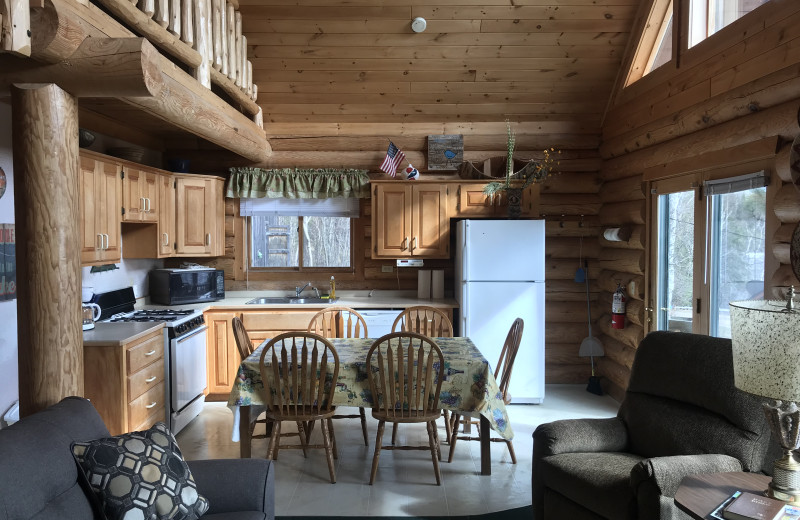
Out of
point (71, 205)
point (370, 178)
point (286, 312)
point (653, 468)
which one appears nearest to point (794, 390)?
point (653, 468)

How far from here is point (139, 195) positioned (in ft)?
15.9

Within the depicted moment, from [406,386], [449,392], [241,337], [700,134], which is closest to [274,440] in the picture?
[241,337]

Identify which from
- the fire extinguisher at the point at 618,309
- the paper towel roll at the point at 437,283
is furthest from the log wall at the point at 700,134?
the paper towel roll at the point at 437,283

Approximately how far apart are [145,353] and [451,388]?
2.10 meters

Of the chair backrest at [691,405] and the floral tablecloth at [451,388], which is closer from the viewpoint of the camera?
the chair backrest at [691,405]

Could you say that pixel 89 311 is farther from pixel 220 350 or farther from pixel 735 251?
pixel 735 251

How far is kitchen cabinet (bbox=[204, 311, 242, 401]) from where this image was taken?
215 inches

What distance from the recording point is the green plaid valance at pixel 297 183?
6.07 meters

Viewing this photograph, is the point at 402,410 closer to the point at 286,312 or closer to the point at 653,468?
the point at 653,468

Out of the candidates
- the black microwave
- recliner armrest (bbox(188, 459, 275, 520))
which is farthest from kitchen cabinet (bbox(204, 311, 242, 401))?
recliner armrest (bbox(188, 459, 275, 520))

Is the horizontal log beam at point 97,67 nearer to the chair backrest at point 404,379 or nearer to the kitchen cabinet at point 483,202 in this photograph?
the chair backrest at point 404,379

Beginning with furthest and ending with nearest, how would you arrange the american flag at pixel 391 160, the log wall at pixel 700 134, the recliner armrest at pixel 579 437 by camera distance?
the american flag at pixel 391 160 < the log wall at pixel 700 134 < the recliner armrest at pixel 579 437

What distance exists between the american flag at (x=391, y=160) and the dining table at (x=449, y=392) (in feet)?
8.01

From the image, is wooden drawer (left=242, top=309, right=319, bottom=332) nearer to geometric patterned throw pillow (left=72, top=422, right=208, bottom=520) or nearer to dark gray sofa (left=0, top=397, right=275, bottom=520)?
dark gray sofa (left=0, top=397, right=275, bottom=520)
